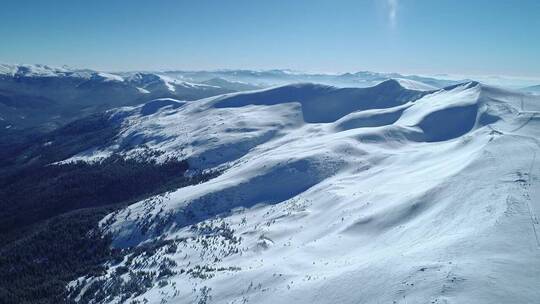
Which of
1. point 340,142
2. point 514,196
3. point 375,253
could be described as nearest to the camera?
point 375,253

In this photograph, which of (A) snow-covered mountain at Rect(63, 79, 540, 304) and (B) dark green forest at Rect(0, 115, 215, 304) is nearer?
(A) snow-covered mountain at Rect(63, 79, 540, 304)

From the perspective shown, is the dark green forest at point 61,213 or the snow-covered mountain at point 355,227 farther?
the dark green forest at point 61,213

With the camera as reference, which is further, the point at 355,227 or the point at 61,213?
the point at 61,213

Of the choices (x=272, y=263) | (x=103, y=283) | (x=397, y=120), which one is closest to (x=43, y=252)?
(x=103, y=283)

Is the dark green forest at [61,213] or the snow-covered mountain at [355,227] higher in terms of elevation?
the snow-covered mountain at [355,227]

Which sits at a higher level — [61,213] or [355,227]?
[355,227]

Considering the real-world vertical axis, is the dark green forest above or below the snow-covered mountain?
below

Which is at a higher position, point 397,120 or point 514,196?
point 514,196

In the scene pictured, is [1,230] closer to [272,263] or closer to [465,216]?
[272,263]
